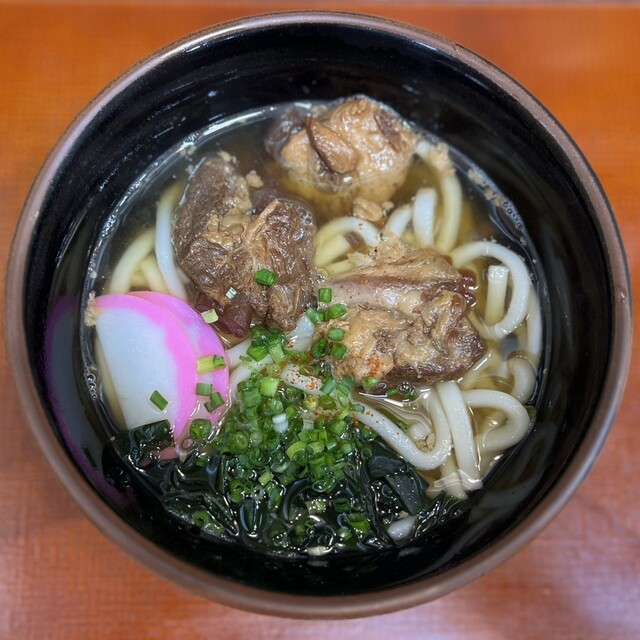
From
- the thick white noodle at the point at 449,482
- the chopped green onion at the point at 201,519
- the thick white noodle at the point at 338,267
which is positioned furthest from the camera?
the thick white noodle at the point at 338,267

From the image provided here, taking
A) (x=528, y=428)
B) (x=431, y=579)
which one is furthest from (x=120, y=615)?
(x=528, y=428)

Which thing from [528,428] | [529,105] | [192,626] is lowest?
[192,626]

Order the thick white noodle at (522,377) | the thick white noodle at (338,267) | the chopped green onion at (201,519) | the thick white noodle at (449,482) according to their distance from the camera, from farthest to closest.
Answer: the thick white noodle at (338,267) < the thick white noodle at (522,377) < the thick white noodle at (449,482) < the chopped green onion at (201,519)

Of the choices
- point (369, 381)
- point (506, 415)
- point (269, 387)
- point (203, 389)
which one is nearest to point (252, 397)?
point (269, 387)

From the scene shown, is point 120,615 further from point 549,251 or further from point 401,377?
point 549,251

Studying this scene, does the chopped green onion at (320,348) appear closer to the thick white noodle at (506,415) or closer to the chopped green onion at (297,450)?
the chopped green onion at (297,450)

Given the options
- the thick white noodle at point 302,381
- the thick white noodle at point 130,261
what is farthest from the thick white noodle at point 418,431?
the thick white noodle at point 130,261

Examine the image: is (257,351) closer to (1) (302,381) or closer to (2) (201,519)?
(1) (302,381)
